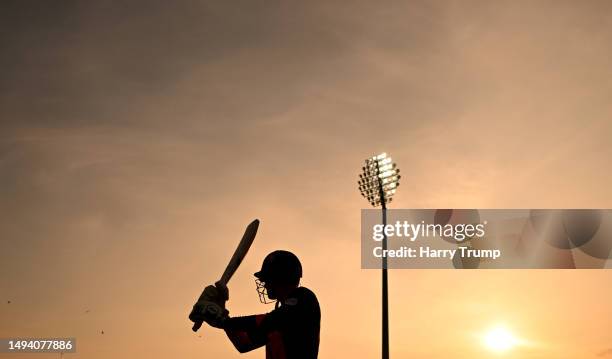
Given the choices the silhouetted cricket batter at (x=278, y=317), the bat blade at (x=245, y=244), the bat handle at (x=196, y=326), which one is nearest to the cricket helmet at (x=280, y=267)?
the silhouetted cricket batter at (x=278, y=317)

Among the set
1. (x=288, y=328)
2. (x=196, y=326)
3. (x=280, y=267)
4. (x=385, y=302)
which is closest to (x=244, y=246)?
(x=280, y=267)

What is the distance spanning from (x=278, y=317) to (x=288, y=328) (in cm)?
14

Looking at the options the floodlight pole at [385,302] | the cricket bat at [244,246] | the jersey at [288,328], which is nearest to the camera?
the jersey at [288,328]

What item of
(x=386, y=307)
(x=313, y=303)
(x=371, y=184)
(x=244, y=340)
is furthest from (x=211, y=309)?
Answer: (x=371, y=184)

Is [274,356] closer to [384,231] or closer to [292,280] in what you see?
[292,280]

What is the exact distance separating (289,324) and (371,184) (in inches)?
1353

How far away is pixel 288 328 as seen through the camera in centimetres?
676

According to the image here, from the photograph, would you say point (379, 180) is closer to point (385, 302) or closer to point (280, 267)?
point (385, 302)

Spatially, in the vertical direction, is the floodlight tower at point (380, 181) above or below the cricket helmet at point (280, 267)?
above

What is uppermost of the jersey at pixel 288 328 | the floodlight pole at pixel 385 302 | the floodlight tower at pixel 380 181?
the floodlight tower at pixel 380 181

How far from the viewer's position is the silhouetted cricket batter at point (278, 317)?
6762 mm

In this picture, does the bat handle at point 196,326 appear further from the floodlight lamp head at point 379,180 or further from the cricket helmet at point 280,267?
the floodlight lamp head at point 379,180

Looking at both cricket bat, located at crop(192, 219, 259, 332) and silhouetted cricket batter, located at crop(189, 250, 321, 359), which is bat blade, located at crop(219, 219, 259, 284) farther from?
silhouetted cricket batter, located at crop(189, 250, 321, 359)

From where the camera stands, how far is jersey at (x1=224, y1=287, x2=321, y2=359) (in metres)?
6.75
